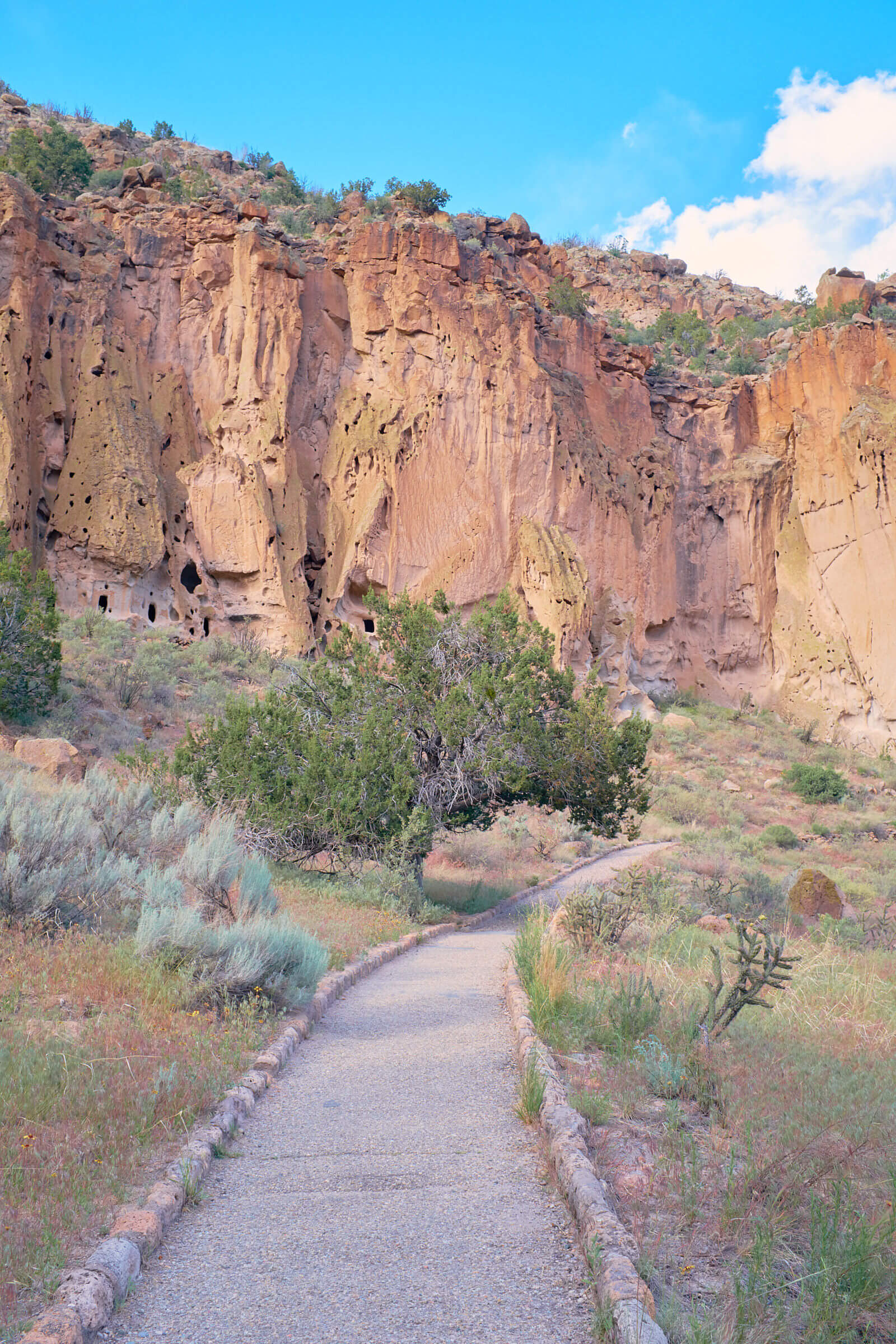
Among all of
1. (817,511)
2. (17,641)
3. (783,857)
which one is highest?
(817,511)

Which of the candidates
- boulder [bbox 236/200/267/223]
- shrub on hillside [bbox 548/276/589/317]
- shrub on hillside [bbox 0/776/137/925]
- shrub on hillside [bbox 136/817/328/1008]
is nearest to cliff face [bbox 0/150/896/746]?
boulder [bbox 236/200/267/223]

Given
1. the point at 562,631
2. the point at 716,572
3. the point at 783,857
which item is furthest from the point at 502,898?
the point at 716,572

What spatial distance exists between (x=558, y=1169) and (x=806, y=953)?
19.5ft

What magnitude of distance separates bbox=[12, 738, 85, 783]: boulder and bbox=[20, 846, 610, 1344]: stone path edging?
843 cm

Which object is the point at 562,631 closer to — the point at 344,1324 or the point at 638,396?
the point at 638,396

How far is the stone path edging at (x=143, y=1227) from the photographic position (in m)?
2.81

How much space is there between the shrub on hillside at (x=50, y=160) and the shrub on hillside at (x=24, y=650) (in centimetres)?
2360

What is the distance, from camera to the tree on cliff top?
1290 centimetres

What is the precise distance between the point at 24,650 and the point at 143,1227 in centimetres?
1850

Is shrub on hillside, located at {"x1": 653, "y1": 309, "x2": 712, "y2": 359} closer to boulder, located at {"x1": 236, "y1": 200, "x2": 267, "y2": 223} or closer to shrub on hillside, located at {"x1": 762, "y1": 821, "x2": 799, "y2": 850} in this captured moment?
boulder, located at {"x1": 236, "y1": 200, "x2": 267, "y2": 223}

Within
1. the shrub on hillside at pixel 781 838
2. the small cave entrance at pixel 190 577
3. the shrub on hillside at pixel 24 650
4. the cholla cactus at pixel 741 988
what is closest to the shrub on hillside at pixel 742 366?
the small cave entrance at pixel 190 577

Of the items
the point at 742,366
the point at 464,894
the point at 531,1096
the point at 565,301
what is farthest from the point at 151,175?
the point at 531,1096

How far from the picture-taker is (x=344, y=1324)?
114 inches

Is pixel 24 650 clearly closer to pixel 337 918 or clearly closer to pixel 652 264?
pixel 337 918
